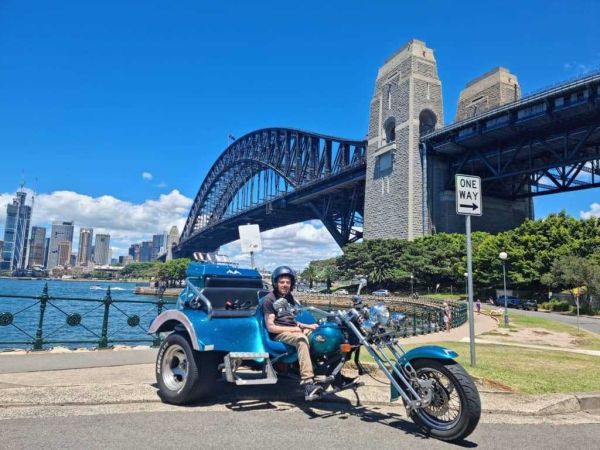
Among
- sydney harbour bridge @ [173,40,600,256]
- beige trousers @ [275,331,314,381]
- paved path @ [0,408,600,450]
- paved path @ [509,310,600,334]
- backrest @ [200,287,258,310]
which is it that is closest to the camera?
paved path @ [0,408,600,450]

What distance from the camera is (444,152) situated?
58.1 m

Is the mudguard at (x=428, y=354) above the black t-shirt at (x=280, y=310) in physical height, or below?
below

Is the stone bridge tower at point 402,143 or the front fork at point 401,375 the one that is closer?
the front fork at point 401,375

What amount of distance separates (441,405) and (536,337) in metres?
16.9

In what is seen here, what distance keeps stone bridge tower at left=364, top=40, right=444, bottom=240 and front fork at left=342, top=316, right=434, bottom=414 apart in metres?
52.5

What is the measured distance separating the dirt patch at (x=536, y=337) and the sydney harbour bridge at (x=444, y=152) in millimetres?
29138

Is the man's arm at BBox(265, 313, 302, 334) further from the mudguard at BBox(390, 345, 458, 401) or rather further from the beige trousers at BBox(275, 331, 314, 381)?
the mudguard at BBox(390, 345, 458, 401)

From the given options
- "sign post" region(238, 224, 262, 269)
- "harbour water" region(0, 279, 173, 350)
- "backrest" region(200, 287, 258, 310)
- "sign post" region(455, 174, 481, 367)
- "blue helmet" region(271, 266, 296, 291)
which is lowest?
Result: "harbour water" region(0, 279, 173, 350)

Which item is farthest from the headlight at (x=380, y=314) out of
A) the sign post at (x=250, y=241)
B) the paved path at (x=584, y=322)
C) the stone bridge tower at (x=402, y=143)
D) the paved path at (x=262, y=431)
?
the stone bridge tower at (x=402, y=143)

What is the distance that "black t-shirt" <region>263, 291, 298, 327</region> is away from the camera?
4.99 meters

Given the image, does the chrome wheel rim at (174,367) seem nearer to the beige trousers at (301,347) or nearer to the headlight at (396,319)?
the beige trousers at (301,347)

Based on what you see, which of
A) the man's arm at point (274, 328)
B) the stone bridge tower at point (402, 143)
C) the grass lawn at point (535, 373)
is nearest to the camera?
the man's arm at point (274, 328)

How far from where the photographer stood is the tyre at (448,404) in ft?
12.8

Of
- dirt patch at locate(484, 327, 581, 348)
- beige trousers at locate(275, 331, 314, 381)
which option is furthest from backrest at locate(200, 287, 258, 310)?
dirt patch at locate(484, 327, 581, 348)
